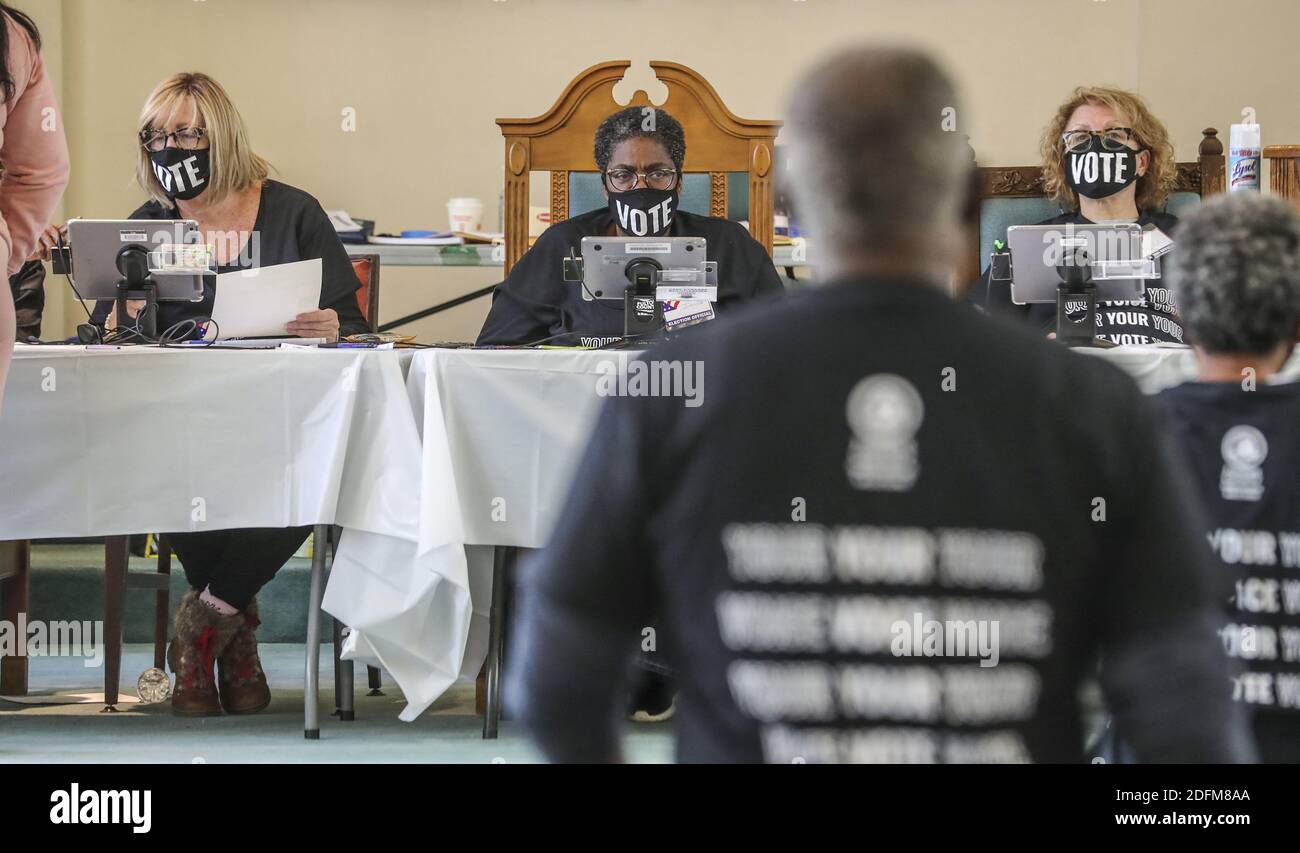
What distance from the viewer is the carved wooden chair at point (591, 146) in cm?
373

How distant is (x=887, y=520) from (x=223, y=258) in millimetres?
2789

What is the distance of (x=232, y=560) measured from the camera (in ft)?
9.21

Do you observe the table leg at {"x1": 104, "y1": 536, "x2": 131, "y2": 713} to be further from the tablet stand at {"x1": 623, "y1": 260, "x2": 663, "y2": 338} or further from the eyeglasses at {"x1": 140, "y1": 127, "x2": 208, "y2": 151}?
the tablet stand at {"x1": 623, "y1": 260, "x2": 663, "y2": 338}

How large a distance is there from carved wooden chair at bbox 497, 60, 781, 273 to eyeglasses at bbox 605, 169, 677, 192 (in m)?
0.34

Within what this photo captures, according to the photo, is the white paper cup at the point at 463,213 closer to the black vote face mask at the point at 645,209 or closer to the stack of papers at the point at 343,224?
the stack of papers at the point at 343,224

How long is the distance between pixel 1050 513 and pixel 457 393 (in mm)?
1780

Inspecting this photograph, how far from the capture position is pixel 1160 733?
0.82 m

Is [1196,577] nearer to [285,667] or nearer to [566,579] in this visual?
[566,579]

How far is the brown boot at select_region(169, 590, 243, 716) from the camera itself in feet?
9.21

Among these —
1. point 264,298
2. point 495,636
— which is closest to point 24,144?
point 264,298

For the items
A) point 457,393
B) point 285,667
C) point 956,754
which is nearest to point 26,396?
point 457,393

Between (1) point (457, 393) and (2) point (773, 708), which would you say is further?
(1) point (457, 393)
